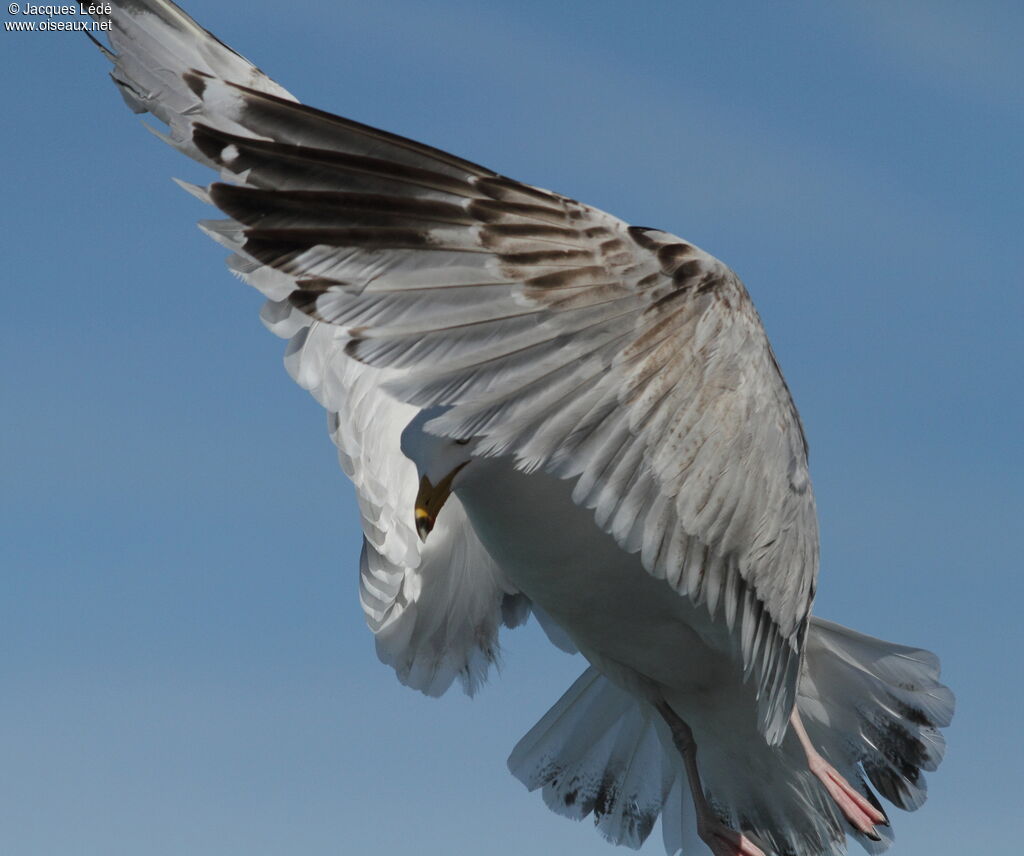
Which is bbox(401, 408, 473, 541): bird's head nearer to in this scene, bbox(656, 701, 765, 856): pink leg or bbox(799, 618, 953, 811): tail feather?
bbox(656, 701, 765, 856): pink leg

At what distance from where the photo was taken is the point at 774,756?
6504mm

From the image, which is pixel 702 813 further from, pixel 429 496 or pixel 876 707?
pixel 429 496

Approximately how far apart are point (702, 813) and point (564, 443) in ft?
9.14

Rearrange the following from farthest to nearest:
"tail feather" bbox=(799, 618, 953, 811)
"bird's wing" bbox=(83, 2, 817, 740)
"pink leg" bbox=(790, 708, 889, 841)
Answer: "tail feather" bbox=(799, 618, 953, 811) → "pink leg" bbox=(790, 708, 889, 841) → "bird's wing" bbox=(83, 2, 817, 740)

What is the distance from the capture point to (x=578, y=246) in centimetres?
406

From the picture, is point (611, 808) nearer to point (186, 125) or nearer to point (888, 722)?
point (888, 722)

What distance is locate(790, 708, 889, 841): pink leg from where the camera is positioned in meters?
5.84

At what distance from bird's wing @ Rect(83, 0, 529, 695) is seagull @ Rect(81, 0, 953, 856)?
1 cm

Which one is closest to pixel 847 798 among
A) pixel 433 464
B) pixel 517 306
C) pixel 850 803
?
pixel 850 803

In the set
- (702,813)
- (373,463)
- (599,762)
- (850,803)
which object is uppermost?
(373,463)

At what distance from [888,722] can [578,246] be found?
3.37m

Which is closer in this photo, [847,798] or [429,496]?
[429,496]

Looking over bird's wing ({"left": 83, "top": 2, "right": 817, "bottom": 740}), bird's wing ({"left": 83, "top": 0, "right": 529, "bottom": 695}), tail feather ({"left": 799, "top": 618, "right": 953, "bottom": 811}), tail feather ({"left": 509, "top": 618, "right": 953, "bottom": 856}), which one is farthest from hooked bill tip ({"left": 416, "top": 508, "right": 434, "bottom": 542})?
tail feather ({"left": 799, "top": 618, "right": 953, "bottom": 811})

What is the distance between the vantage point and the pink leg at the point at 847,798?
19.2 feet
